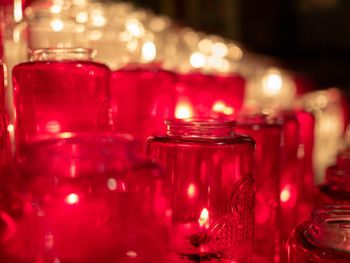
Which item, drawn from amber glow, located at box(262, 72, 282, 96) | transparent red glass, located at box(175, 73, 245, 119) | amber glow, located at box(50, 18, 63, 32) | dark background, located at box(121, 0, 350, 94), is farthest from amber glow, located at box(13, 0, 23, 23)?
dark background, located at box(121, 0, 350, 94)

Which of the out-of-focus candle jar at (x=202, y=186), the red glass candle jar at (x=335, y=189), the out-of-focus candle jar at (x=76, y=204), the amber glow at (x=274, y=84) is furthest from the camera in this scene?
the amber glow at (x=274, y=84)

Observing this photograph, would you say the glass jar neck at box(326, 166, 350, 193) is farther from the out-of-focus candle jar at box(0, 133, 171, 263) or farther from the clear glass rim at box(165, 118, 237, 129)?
the out-of-focus candle jar at box(0, 133, 171, 263)

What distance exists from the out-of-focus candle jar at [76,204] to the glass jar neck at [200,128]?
0.44 ft

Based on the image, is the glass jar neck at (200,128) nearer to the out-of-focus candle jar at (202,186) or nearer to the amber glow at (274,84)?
the out-of-focus candle jar at (202,186)

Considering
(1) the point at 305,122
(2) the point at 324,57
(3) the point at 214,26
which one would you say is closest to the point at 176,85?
(1) the point at 305,122

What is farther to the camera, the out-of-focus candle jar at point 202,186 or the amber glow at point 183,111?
the amber glow at point 183,111

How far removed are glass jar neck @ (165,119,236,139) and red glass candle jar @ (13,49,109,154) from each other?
135mm

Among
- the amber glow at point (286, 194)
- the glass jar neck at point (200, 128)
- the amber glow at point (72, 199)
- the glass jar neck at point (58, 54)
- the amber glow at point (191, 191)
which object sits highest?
the glass jar neck at point (58, 54)

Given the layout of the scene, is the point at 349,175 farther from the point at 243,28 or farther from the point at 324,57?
the point at 324,57

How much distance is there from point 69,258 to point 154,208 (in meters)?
0.10

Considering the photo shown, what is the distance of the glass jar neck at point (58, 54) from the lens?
627 mm

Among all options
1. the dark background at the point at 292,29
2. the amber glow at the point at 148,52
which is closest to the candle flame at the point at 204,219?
the amber glow at the point at 148,52

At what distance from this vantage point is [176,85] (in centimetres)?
89

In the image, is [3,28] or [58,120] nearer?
[58,120]
